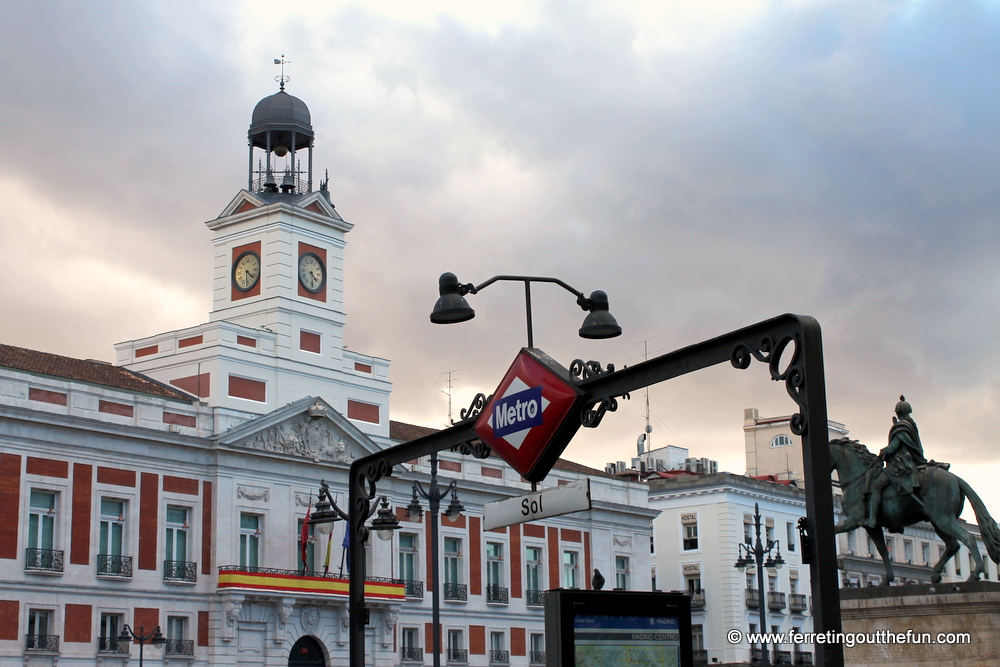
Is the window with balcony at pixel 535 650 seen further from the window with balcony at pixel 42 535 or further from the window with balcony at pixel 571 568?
the window with balcony at pixel 42 535

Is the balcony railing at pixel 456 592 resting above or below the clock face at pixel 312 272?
below

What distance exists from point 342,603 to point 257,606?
333 centimetres

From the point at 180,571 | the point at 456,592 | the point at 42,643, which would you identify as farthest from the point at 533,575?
the point at 42,643

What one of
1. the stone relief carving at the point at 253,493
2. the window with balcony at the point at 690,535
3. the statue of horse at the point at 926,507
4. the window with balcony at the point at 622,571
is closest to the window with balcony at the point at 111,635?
the stone relief carving at the point at 253,493

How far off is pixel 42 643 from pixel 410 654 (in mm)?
13838

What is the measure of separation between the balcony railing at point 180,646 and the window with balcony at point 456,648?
1080cm

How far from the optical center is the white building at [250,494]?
36.4 meters

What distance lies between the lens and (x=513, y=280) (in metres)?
12.1

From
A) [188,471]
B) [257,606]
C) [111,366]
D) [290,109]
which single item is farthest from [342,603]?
[290,109]

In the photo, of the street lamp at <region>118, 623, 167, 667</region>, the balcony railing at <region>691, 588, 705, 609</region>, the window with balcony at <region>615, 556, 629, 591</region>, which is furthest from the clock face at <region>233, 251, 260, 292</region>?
the balcony railing at <region>691, 588, 705, 609</region>

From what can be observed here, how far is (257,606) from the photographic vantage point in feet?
134

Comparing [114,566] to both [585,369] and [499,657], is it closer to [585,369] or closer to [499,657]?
[499,657]

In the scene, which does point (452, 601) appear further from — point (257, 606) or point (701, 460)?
point (701, 460)

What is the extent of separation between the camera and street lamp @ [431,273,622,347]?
12.1 m
